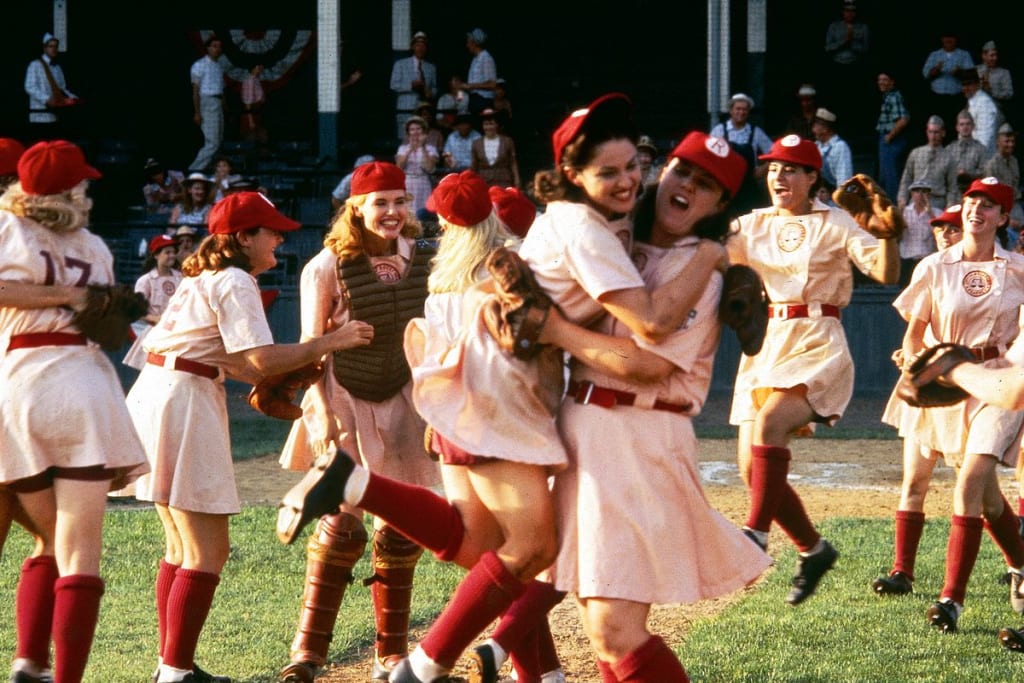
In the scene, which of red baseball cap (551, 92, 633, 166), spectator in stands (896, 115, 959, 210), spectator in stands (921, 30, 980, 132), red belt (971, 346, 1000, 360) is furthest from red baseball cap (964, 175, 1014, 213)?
spectator in stands (921, 30, 980, 132)

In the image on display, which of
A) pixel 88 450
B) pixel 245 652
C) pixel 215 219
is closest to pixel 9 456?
pixel 88 450

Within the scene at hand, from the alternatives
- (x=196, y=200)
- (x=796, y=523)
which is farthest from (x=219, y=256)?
(x=196, y=200)

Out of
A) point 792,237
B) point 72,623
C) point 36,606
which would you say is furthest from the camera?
point 792,237

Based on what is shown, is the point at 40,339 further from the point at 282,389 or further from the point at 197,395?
the point at 282,389

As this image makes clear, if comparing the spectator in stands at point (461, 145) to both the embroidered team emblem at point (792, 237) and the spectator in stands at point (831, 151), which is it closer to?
the spectator in stands at point (831, 151)

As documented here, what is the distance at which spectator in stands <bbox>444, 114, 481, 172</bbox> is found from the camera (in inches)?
688

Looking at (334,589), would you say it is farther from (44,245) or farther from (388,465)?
(44,245)

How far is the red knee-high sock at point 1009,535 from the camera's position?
7.29m

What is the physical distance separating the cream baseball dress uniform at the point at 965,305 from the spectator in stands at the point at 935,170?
8.85 m

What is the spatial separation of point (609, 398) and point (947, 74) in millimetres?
14795

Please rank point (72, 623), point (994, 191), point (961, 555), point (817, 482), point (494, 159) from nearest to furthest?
point (72, 623) → point (961, 555) → point (994, 191) → point (817, 482) → point (494, 159)

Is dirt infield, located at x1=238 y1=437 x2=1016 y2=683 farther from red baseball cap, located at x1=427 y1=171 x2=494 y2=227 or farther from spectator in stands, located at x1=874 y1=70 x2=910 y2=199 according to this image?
spectator in stands, located at x1=874 y1=70 x2=910 y2=199

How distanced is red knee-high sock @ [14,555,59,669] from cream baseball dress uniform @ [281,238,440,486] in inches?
42.5

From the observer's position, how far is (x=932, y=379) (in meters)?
4.59
